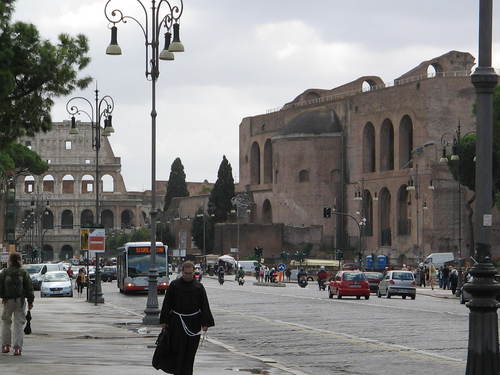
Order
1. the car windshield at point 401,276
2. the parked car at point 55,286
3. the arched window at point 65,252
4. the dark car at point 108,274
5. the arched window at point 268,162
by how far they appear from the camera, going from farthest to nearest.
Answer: the arched window at point 65,252
the arched window at point 268,162
the dark car at point 108,274
the car windshield at point 401,276
the parked car at point 55,286

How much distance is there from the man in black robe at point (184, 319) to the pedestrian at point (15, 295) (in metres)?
4.83

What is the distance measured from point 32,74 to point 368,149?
91197 mm

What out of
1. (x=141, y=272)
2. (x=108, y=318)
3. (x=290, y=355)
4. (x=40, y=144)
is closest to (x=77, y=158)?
(x=40, y=144)

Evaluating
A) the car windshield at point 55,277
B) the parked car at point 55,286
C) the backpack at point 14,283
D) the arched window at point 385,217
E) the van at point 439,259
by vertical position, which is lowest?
the parked car at point 55,286

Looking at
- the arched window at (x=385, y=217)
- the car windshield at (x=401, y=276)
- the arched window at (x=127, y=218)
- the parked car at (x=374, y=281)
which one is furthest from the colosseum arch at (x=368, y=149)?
the arched window at (x=127, y=218)

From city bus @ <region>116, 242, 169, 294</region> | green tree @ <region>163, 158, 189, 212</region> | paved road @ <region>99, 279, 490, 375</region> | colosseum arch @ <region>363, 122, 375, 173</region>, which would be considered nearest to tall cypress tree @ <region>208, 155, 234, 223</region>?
colosseum arch @ <region>363, 122, 375, 173</region>

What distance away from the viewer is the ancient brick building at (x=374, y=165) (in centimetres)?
9844

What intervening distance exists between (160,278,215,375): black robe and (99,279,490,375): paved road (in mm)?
3262

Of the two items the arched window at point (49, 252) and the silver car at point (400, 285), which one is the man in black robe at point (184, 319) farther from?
the arched window at point (49, 252)

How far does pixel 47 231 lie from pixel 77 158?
1353 cm

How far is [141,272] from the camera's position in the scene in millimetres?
54062

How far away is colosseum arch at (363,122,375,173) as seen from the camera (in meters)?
113

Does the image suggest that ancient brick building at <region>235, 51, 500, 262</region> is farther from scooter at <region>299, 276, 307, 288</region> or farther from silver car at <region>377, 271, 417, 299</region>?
silver car at <region>377, 271, 417, 299</region>

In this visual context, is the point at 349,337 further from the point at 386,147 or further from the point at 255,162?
the point at 255,162
